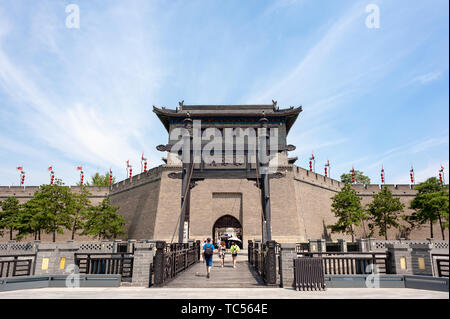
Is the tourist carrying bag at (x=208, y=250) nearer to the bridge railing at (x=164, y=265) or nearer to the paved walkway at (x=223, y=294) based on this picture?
the bridge railing at (x=164, y=265)

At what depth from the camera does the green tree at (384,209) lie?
30219 millimetres

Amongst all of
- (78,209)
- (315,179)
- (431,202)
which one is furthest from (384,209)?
(78,209)

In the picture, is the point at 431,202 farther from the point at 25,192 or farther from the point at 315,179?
the point at 25,192

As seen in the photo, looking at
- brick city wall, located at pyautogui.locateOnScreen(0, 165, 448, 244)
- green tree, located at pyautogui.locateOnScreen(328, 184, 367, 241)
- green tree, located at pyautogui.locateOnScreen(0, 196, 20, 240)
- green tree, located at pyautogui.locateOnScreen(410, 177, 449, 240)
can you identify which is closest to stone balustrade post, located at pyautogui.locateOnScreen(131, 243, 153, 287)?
brick city wall, located at pyautogui.locateOnScreen(0, 165, 448, 244)

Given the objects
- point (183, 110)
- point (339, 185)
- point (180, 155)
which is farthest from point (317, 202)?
point (180, 155)

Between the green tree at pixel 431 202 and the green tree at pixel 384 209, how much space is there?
1668 millimetres

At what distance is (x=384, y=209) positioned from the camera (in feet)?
99.4

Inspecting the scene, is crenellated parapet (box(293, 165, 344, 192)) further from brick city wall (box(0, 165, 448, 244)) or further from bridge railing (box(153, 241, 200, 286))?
bridge railing (box(153, 241, 200, 286))

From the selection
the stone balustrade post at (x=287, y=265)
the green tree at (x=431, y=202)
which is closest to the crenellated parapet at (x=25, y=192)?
the stone balustrade post at (x=287, y=265)

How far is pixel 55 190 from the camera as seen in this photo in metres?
29.9

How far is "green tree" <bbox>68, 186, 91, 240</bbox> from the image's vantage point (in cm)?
2976

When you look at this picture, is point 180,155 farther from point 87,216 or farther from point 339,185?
point 339,185

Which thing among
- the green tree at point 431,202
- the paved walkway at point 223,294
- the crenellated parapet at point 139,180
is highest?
the crenellated parapet at point 139,180
